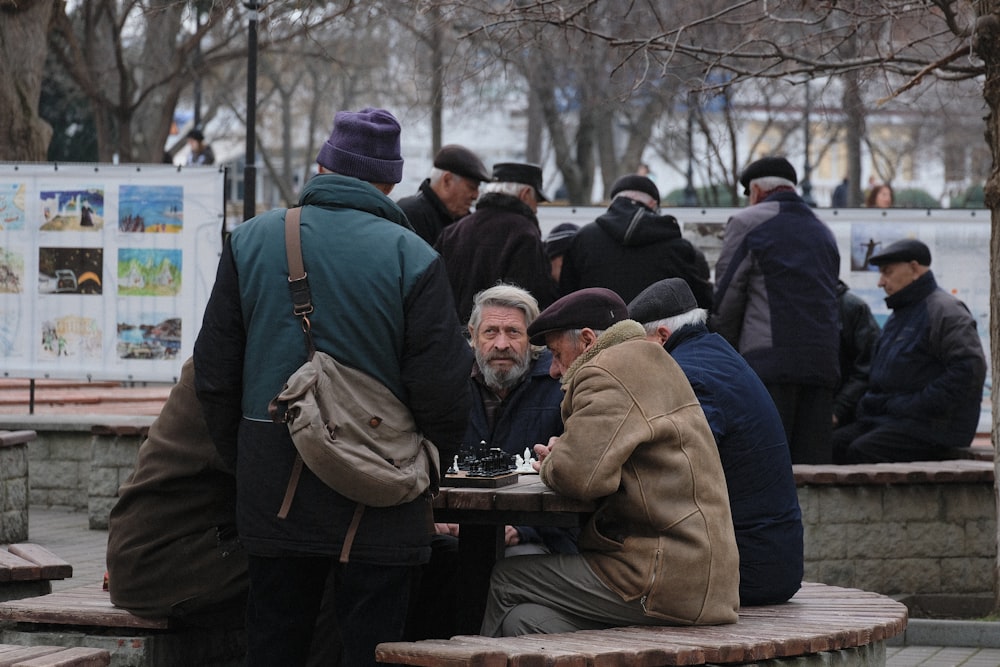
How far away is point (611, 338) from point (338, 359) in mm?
1110

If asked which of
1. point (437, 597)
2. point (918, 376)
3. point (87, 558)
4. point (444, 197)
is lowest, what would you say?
point (87, 558)

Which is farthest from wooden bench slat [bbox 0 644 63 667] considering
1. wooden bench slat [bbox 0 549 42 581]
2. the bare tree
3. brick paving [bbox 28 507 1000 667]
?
the bare tree

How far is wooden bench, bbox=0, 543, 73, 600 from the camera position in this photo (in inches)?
229

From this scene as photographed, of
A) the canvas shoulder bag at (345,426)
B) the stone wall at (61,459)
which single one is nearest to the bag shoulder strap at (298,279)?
the canvas shoulder bag at (345,426)

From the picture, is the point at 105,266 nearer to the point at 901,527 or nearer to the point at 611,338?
the point at 901,527

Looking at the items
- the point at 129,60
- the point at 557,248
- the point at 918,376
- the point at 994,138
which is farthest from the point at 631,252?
the point at 129,60

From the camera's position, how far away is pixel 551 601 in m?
4.96

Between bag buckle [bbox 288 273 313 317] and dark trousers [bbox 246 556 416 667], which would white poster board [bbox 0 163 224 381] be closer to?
dark trousers [bbox 246 556 416 667]

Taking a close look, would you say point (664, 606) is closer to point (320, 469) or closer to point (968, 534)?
point (320, 469)

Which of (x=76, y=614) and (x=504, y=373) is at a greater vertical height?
(x=504, y=373)

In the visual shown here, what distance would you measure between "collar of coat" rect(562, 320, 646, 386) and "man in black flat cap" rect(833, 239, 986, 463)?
4.26m

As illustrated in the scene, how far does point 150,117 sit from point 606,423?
92.9 feet

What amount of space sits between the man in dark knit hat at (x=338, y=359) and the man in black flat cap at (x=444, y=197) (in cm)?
369

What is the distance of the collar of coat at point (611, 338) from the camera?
494cm
